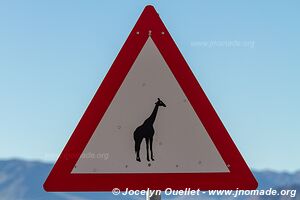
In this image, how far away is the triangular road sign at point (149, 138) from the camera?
1.76 metres

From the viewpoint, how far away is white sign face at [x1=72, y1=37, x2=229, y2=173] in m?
1.76

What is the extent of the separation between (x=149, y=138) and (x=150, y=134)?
0.02 m

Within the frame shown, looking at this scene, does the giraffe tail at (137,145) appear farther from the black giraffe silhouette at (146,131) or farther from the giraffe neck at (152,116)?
the giraffe neck at (152,116)

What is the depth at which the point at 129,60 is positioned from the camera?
186 cm

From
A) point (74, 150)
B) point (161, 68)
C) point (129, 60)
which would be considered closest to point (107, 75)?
point (129, 60)

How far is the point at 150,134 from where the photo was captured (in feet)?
5.75

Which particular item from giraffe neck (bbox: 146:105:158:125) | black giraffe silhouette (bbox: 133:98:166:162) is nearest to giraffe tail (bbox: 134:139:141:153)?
black giraffe silhouette (bbox: 133:98:166:162)

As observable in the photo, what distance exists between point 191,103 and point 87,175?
560 millimetres

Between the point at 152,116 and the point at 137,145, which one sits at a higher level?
the point at 152,116

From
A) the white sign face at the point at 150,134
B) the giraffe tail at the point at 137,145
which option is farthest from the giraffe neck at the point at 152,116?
the giraffe tail at the point at 137,145

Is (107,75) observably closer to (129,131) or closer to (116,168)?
(129,131)

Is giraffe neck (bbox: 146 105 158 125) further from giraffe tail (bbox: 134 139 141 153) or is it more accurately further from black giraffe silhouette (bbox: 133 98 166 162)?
giraffe tail (bbox: 134 139 141 153)

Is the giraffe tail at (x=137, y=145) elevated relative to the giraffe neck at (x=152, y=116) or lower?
lower

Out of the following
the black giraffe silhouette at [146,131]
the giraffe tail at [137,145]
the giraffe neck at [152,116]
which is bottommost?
the giraffe tail at [137,145]
